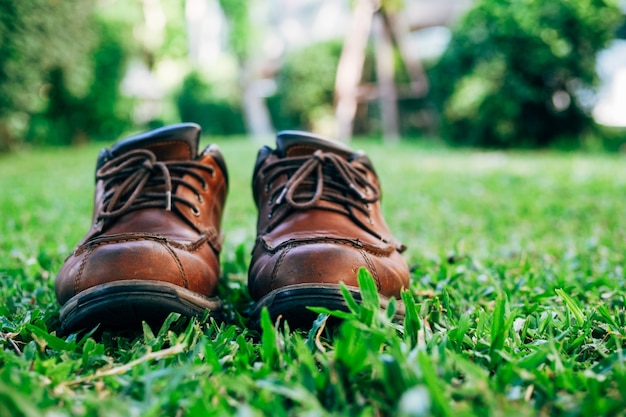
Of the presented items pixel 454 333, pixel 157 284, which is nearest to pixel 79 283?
pixel 157 284

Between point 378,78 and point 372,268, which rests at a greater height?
point 378,78

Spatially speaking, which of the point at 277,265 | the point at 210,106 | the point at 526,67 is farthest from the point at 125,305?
the point at 210,106

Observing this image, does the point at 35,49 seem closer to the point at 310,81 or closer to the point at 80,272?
the point at 310,81

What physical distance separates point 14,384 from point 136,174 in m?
0.67

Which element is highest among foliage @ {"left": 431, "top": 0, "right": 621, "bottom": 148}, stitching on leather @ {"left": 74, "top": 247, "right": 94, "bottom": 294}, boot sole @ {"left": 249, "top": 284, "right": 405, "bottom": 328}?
foliage @ {"left": 431, "top": 0, "right": 621, "bottom": 148}

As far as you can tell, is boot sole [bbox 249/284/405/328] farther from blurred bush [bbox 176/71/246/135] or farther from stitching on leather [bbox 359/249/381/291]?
blurred bush [bbox 176/71/246/135]

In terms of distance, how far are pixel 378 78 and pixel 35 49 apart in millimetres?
5994

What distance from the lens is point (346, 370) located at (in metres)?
0.83

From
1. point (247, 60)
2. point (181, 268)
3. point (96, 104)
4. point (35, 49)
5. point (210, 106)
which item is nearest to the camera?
point (181, 268)

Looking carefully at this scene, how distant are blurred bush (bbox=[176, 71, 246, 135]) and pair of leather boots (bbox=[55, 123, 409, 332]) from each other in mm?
15492

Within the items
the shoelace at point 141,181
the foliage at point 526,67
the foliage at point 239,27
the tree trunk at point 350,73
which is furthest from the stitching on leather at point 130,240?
the foliage at point 239,27

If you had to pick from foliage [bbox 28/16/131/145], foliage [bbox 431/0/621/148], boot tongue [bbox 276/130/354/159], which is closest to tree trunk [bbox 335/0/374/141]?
foliage [bbox 431/0/621/148]

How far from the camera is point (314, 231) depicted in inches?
48.9

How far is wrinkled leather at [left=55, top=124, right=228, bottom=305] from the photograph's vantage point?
1107 millimetres
